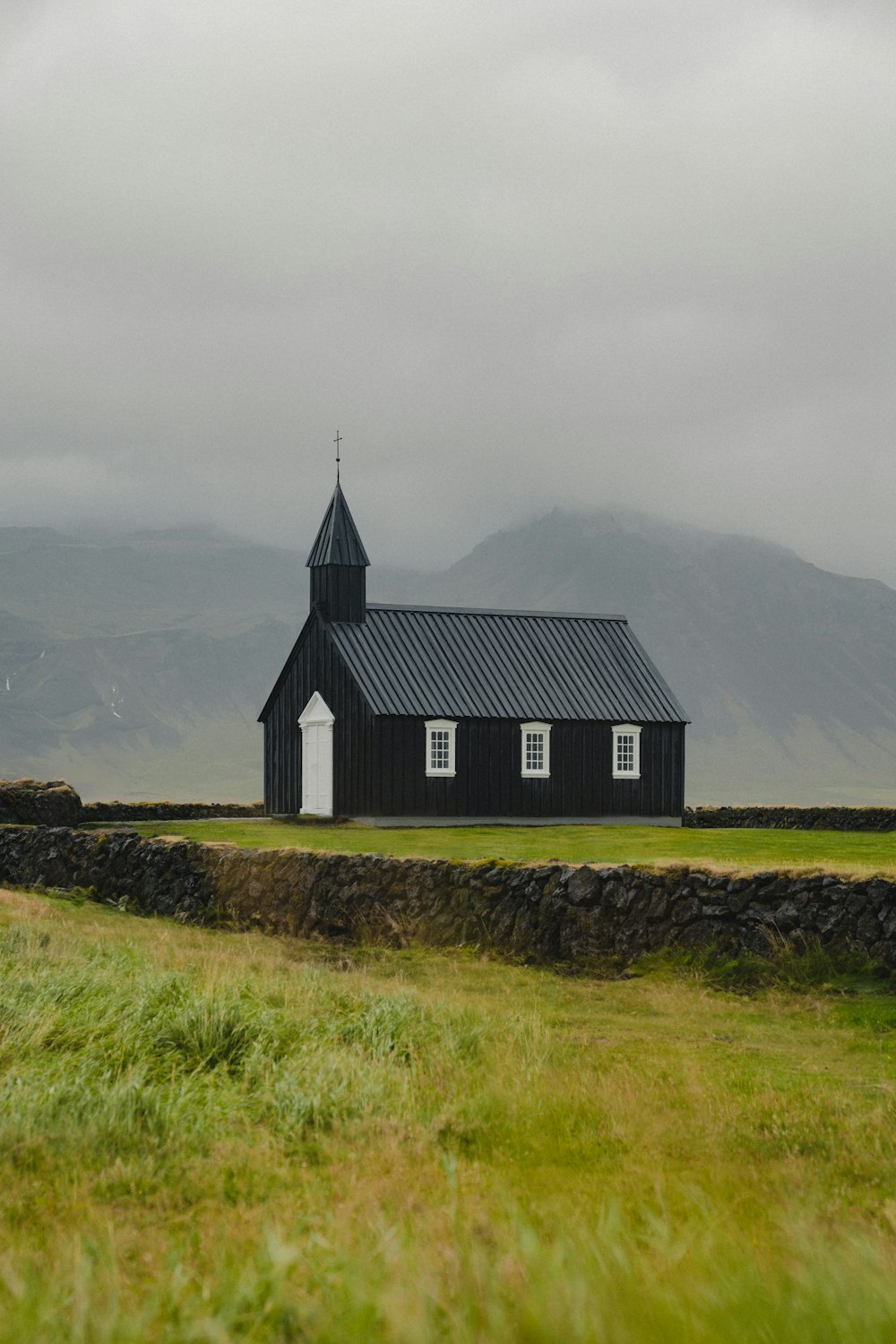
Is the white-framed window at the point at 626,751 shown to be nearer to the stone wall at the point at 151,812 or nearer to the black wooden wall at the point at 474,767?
the black wooden wall at the point at 474,767

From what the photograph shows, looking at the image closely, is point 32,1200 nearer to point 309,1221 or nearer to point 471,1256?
point 309,1221

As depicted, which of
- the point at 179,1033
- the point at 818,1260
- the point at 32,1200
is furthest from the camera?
the point at 179,1033

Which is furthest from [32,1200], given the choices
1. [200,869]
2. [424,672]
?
[424,672]

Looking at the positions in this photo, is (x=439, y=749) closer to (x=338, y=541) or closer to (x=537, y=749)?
(x=537, y=749)

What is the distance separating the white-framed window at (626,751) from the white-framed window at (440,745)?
5.33 metres

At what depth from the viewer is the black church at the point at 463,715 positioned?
39.2m

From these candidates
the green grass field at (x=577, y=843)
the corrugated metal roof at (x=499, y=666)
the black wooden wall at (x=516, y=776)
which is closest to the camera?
the green grass field at (x=577, y=843)

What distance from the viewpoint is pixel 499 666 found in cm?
4184

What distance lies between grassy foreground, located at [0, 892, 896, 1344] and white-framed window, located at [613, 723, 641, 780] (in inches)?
1040

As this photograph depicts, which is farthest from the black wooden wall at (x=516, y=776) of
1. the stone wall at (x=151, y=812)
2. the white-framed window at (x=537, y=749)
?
the stone wall at (x=151, y=812)

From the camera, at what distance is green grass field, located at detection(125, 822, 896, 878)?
71.9 feet

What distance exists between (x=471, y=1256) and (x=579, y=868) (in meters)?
12.9

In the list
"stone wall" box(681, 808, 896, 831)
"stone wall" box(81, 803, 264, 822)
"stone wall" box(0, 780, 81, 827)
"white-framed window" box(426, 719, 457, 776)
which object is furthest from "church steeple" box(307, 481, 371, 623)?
"stone wall" box(681, 808, 896, 831)

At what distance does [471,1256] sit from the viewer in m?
4.69
